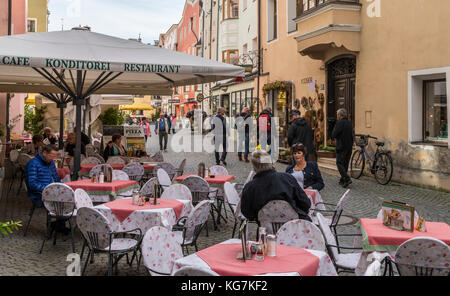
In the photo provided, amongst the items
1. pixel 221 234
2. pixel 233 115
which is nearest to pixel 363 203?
pixel 221 234

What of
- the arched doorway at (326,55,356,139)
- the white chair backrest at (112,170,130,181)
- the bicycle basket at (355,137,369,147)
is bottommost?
the white chair backrest at (112,170,130,181)

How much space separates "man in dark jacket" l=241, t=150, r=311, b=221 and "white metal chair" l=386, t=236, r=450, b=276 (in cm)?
174

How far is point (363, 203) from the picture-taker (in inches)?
381

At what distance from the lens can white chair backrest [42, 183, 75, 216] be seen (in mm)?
6328

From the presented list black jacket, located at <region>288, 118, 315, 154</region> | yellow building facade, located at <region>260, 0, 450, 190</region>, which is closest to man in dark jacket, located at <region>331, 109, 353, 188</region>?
black jacket, located at <region>288, 118, 315, 154</region>

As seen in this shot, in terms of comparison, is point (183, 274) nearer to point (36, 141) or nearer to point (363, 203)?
point (363, 203)

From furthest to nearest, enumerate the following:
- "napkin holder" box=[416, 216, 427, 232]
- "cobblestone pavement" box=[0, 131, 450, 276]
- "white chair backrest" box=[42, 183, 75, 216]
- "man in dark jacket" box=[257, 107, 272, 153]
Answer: "man in dark jacket" box=[257, 107, 272, 153]
"white chair backrest" box=[42, 183, 75, 216]
"cobblestone pavement" box=[0, 131, 450, 276]
"napkin holder" box=[416, 216, 427, 232]

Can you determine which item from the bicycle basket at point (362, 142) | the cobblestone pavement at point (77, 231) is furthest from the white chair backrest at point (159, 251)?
the bicycle basket at point (362, 142)

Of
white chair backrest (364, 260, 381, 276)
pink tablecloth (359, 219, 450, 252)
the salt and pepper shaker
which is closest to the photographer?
white chair backrest (364, 260, 381, 276)

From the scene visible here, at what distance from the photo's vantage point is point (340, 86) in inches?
616

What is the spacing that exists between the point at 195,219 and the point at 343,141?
7427 mm

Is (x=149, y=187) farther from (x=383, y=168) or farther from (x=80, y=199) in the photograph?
(x=383, y=168)

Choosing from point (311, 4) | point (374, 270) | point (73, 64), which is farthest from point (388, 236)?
point (311, 4)

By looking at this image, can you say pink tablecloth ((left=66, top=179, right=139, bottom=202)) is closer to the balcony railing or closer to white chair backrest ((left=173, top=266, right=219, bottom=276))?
white chair backrest ((left=173, top=266, right=219, bottom=276))
